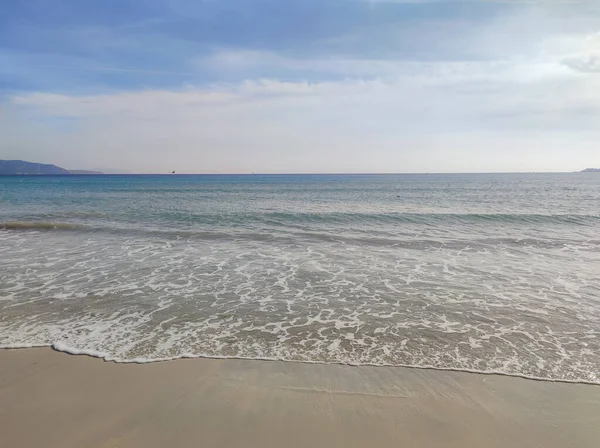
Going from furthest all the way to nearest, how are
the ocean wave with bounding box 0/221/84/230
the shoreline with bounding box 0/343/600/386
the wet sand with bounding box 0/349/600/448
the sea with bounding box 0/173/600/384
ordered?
the ocean wave with bounding box 0/221/84/230 < the sea with bounding box 0/173/600/384 < the shoreline with bounding box 0/343/600/386 < the wet sand with bounding box 0/349/600/448

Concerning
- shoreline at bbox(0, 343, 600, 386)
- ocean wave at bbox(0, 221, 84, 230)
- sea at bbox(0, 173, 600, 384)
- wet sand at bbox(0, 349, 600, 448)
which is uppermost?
ocean wave at bbox(0, 221, 84, 230)

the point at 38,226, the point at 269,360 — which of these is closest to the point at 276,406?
the point at 269,360

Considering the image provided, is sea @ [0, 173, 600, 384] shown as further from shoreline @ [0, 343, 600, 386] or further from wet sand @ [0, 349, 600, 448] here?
wet sand @ [0, 349, 600, 448]

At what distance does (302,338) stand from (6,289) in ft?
28.9

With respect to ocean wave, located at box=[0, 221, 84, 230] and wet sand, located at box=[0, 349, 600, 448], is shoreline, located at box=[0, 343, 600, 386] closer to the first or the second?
wet sand, located at box=[0, 349, 600, 448]

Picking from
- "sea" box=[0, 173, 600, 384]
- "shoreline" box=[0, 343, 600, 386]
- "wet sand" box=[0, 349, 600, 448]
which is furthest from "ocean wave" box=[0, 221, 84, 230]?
"wet sand" box=[0, 349, 600, 448]

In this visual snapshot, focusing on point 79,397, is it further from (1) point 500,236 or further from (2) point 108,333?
(1) point 500,236

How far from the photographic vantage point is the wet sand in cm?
442

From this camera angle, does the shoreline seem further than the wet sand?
Yes

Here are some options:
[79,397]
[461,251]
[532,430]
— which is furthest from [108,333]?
[461,251]

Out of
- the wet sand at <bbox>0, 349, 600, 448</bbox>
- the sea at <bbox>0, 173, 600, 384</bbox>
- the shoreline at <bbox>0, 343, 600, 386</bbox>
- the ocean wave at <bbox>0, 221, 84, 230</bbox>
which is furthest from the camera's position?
the ocean wave at <bbox>0, 221, 84, 230</bbox>

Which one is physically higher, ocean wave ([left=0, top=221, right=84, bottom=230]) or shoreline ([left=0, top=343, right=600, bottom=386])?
ocean wave ([left=0, top=221, right=84, bottom=230])

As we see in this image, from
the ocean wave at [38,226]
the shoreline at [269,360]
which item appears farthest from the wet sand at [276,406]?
the ocean wave at [38,226]

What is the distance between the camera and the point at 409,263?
43.5 ft
